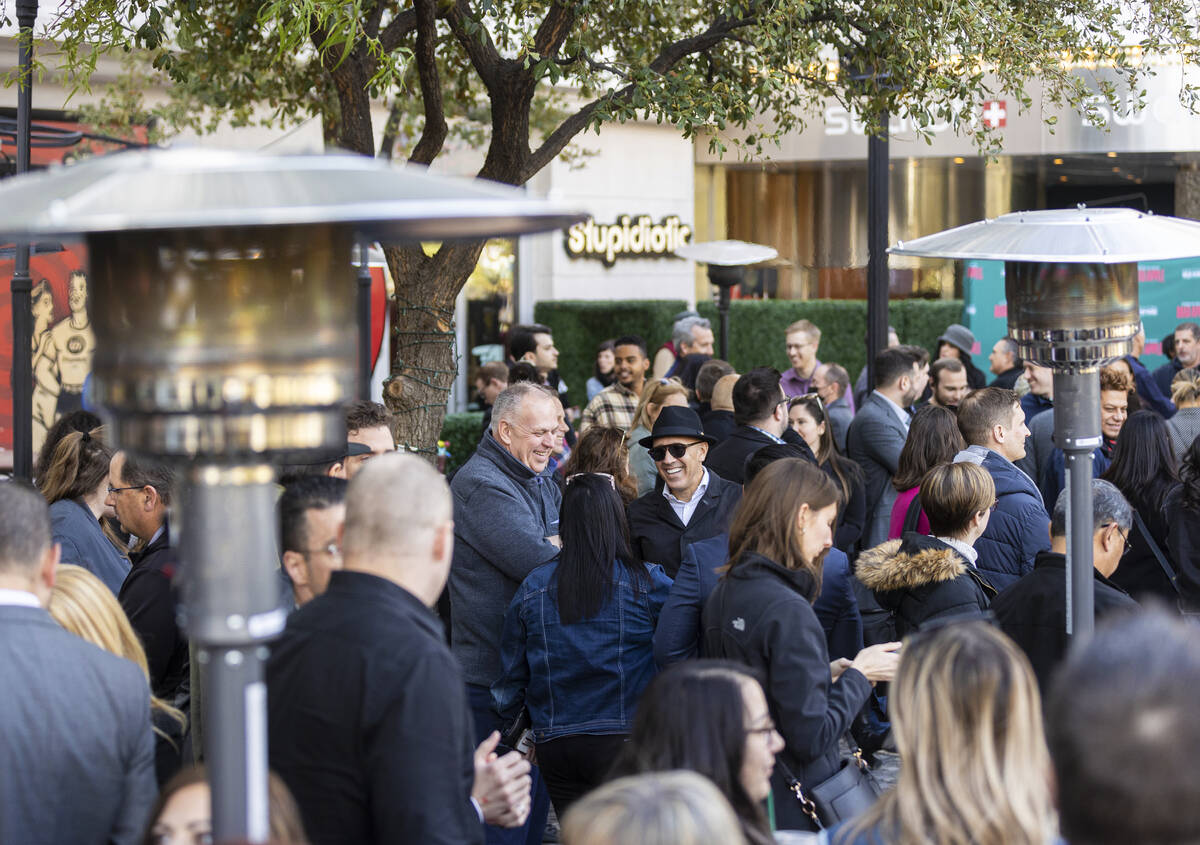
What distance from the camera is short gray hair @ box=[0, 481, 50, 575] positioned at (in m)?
3.18

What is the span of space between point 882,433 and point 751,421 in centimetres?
138

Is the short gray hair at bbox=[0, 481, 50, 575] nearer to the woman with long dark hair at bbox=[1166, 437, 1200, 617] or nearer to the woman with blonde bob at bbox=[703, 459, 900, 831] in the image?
the woman with blonde bob at bbox=[703, 459, 900, 831]

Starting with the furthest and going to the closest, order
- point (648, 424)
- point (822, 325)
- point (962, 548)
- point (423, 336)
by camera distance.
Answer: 1. point (822, 325)
2. point (648, 424)
3. point (423, 336)
4. point (962, 548)

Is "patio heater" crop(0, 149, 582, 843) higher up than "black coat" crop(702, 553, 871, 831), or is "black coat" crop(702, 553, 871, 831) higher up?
"patio heater" crop(0, 149, 582, 843)

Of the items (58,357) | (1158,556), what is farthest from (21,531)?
(58,357)

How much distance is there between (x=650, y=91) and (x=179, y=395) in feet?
17.2

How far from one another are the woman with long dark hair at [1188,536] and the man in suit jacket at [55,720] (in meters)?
4.58

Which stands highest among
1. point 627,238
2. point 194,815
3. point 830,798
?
point 627,238

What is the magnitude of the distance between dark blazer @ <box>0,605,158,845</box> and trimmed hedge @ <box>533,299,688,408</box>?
659 inches

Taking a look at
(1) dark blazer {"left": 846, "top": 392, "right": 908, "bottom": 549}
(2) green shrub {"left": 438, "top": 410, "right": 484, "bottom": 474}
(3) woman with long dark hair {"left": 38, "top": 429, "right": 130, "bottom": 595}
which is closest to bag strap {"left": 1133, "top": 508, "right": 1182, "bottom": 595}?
(1) dark blazer {"left": 846, "top": 392, "right": 908, "bottom": 549}

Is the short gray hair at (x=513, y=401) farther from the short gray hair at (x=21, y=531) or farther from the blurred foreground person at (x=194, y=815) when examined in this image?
the blurred foreground person at (x=194, y=815)

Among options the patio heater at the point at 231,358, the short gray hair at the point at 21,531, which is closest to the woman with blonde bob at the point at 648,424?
the short gray hair at the point at 21,531

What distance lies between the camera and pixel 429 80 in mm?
7836

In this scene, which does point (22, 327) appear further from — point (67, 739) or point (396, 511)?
point (396, 511)
